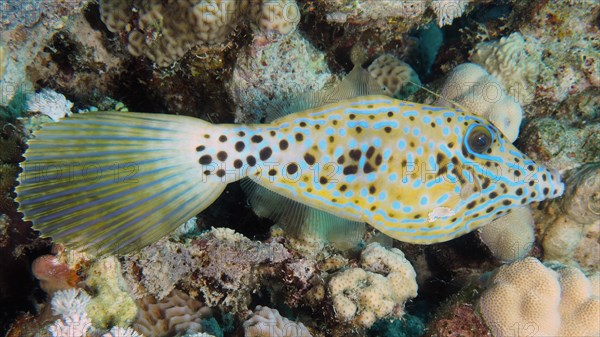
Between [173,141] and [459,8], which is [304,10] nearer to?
[459,8]

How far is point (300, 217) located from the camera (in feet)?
11.1

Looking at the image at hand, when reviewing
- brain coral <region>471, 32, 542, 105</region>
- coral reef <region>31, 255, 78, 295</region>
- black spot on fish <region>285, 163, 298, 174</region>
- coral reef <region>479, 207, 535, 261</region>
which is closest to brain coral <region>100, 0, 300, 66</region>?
black spot on fish <region>285, 163, 298, 174</region>

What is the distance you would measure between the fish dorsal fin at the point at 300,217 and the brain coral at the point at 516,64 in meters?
2.89

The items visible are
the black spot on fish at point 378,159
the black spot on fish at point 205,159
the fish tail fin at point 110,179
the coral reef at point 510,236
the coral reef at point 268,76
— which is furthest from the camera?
the coral reef at point 510,236

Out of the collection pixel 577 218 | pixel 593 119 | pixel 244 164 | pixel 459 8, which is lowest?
pixel 577 218

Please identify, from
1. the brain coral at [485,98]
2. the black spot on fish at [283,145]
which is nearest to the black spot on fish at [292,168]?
the black spot on fish at [283,145]

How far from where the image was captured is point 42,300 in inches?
128

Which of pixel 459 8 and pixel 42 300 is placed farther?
pixel 459 8

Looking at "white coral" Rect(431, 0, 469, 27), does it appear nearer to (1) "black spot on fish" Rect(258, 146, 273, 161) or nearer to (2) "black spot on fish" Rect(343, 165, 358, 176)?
(2) "black spot on fish" Rect(343, 165, 358, 176)

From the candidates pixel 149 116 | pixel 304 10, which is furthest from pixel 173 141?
pixel 304 10

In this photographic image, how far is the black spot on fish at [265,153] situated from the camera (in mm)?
2888

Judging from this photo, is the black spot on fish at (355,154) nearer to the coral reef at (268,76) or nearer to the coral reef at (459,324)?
the coral reef at (268,76)

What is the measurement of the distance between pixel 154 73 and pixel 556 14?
4965 millimetres

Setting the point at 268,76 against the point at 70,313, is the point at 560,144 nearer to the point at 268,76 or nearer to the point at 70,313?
the point at 268,76
